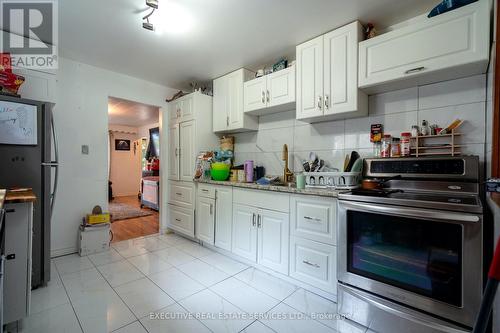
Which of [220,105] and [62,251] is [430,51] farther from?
[62,251]

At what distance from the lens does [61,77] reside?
8.54 feet

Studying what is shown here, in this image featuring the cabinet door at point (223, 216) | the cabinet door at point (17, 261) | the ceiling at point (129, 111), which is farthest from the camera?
the ceiling at point (129, 111)

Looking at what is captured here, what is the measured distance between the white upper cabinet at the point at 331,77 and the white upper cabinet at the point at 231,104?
81 cm

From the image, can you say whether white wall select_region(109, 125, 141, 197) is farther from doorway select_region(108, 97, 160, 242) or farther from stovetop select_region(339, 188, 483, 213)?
stovetop select_region(339, 188, 483, 213)

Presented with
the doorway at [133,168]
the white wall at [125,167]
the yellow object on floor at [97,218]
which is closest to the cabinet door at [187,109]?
the doorway at [133,168]

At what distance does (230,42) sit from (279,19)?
57cm

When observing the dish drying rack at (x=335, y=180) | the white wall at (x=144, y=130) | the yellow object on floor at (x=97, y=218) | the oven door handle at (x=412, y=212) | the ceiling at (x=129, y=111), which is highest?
the ceiling at (x=129, y=111)

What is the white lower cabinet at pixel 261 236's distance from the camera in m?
2.03

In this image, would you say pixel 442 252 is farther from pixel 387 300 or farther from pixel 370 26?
pixel 370 26

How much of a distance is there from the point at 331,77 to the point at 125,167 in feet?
23.3

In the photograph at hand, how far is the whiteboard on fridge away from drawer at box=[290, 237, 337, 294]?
7.74 ft

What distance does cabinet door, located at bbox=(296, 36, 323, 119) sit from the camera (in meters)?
2.05

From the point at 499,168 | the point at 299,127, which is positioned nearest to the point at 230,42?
the point at 299,127

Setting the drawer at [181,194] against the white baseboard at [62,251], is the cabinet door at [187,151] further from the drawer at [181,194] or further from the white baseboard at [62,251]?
the white baseboard at [62,251]
